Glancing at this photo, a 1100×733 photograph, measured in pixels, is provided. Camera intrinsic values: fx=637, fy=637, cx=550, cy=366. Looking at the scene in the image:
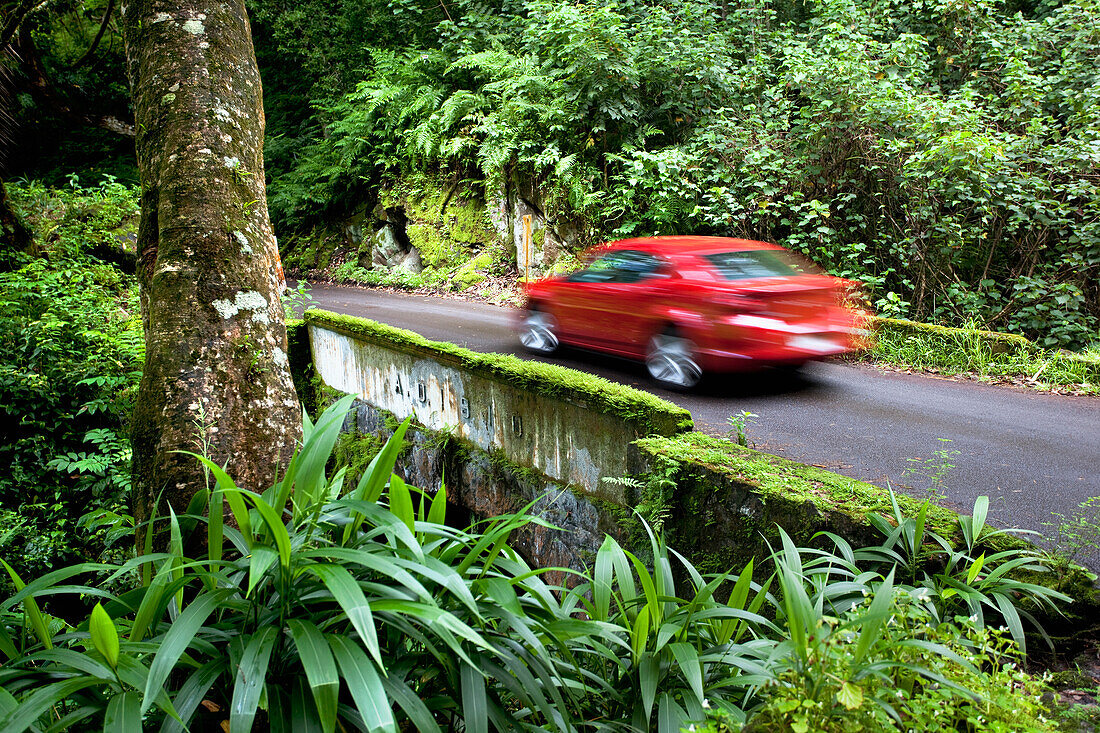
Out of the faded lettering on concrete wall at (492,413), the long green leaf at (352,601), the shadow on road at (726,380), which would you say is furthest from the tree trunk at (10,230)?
the long green leaf at (352,601)

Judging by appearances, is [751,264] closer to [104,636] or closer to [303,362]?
[303,362]

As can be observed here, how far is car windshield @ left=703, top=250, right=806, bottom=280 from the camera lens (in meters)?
6.07

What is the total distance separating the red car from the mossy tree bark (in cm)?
361

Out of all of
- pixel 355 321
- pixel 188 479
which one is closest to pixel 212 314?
pixel 188 479

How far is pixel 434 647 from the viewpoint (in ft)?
6.24

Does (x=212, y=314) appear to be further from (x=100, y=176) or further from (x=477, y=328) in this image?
(x=100, y=176)

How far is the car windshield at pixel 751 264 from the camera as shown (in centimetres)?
607

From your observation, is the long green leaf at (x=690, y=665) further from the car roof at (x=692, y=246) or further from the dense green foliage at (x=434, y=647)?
the car roof at (x=692, y=246)

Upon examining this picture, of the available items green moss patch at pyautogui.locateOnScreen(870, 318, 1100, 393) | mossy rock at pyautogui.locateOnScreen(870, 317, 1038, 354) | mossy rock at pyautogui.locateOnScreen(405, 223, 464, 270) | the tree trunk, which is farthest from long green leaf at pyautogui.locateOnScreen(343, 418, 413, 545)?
mossy rock at pyautogui.locateOnScreen(405, 223, 464, 270)

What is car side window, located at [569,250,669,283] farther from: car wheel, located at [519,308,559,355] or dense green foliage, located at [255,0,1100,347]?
dense green foliage, located at [255,0,1100,347]

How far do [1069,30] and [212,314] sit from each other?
43.2 feet

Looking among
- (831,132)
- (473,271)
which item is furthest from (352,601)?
(473,271)

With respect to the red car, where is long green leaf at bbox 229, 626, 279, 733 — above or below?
below

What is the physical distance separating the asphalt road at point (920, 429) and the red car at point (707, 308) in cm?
40
